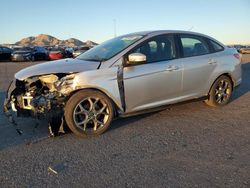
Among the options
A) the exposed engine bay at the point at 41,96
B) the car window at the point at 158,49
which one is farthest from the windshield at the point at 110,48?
the exposed engine bay at the point at 41,96

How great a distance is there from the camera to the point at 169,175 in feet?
11.3

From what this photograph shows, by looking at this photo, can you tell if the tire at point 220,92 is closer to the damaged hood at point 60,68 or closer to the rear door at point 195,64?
the rear door at point 195,64

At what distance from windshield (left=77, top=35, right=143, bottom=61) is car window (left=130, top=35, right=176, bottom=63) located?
21cm

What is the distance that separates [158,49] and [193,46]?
0.95 meters

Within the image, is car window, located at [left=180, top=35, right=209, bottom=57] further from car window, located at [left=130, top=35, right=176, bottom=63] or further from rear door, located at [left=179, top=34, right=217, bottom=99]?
car window, located at [left=130, top=35, right=176, bottom=63]

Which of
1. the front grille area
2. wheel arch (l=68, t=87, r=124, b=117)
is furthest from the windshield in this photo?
the front grille area

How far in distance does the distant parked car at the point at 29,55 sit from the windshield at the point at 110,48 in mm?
23921

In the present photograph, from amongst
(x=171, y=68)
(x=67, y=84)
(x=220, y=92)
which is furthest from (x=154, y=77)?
(x=220, y=92)

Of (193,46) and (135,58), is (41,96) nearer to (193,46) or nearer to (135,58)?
(135,58)

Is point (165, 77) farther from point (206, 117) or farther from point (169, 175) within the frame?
point (169, 175)

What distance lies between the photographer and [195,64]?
596 centimetres

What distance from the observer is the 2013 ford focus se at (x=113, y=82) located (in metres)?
4.77

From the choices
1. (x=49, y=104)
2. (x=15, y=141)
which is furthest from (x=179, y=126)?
(x=15, y=141)

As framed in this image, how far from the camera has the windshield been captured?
5307 mm
